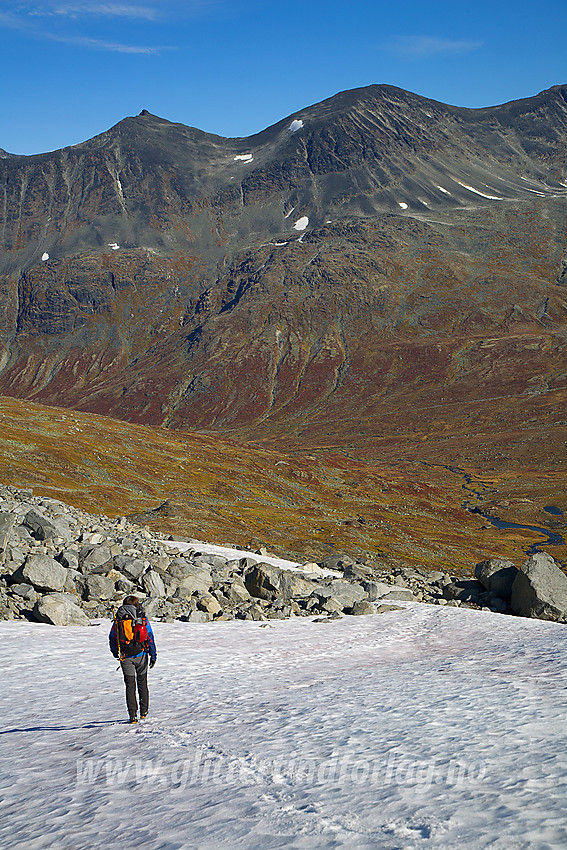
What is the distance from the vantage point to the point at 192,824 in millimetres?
10758

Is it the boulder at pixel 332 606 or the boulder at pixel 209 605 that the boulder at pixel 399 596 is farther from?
the boulder at pixel 209 605

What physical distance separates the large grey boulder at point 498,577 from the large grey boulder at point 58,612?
2829 cm

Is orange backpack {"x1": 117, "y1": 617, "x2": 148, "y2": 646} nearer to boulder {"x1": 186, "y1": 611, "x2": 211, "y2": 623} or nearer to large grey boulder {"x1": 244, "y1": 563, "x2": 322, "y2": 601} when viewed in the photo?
boulder {"x1": 186, "y1": 611, "x2": 211, "y2": 623}

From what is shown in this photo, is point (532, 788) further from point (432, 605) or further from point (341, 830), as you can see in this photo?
point (432, 605)

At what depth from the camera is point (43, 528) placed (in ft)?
133

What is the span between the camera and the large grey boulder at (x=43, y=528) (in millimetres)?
40500

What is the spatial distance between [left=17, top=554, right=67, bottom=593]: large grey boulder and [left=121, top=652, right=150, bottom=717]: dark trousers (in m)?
17.8

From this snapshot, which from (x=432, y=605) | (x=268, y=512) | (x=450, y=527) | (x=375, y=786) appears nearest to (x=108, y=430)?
(x=268, y=512)

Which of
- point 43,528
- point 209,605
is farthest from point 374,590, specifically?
point 43,528

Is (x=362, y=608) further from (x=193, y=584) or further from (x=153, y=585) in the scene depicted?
(x=153, y=585)

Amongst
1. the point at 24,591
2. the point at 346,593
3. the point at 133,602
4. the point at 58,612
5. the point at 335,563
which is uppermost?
the point at 133,602

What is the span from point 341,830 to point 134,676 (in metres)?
7.69

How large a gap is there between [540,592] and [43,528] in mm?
33303

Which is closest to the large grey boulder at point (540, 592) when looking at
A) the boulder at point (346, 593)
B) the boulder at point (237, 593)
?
the boulder at point (346, 593)
